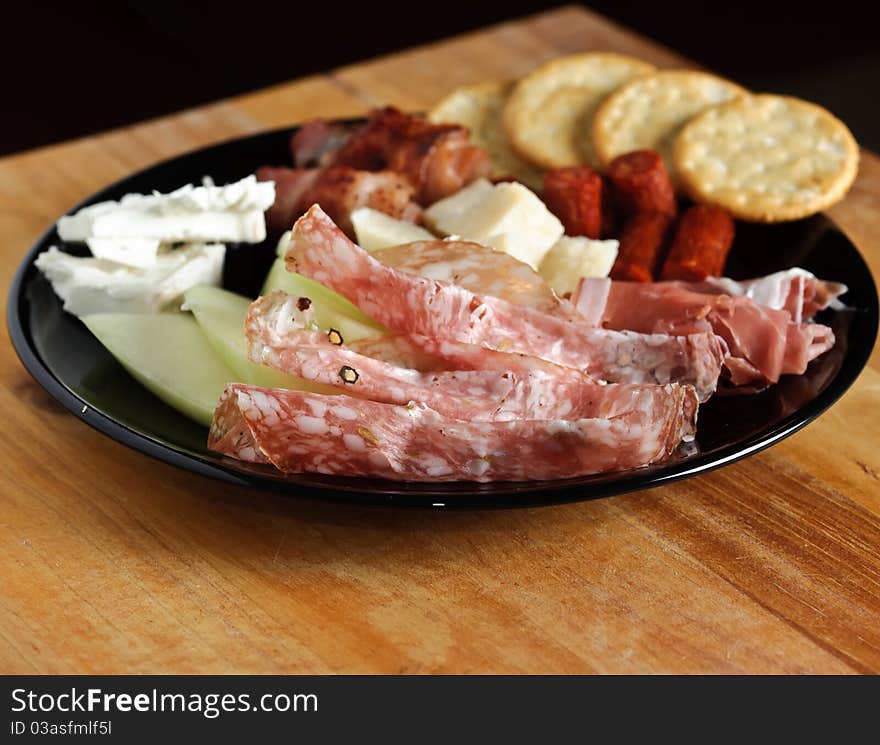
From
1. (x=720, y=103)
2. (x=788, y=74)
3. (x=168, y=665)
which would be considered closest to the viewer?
(x=168, y=665)

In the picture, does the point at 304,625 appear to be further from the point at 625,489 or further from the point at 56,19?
the point at 56,19

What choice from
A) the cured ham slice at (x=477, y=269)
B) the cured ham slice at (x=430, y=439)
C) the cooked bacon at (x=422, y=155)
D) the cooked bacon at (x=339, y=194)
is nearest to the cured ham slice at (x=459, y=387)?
the cured ham slice at (x=430, y=439)

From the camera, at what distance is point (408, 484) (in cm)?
145

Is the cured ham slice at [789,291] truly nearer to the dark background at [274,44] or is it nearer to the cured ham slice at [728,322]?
the cured ham slice at [728,322]

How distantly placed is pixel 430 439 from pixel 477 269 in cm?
32

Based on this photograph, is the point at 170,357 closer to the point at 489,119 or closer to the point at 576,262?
the point at 576,262

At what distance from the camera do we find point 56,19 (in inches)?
197

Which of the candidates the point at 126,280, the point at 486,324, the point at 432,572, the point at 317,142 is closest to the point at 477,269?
the point at 486,324

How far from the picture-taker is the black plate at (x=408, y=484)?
142 cm

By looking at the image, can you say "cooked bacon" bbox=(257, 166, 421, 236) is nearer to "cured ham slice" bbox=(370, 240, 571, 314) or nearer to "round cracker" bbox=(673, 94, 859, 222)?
"cured ham slice" bbox=(370, 240, 571, 314)

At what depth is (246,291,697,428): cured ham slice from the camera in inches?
57.5

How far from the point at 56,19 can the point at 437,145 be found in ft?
11.4

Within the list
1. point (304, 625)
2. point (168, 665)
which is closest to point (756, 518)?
point (304, 625)

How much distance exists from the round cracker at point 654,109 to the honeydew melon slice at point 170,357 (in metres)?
0.93
